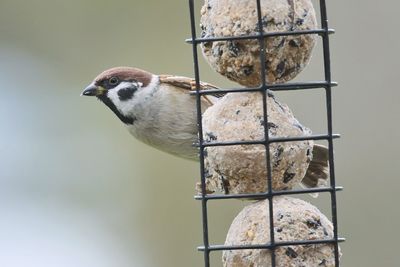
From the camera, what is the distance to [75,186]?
26.5 ft

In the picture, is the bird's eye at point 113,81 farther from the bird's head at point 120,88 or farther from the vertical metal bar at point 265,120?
the vertical metal bar at point 265,120

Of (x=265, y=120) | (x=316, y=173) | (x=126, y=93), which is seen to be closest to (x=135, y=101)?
(x=126, y=93)

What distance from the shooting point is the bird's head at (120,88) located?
4.68m

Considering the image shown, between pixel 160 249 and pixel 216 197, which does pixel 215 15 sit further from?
pixel 160 249

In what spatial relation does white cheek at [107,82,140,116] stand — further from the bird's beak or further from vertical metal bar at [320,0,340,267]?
vertical metal bar at [320,0,340,267]

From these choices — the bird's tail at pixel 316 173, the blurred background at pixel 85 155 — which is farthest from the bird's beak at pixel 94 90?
the blurred background at pixel 85 155

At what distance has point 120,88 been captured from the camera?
4695mm

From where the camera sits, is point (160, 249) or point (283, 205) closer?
point (283, 205)

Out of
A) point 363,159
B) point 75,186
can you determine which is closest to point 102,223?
point 75,186

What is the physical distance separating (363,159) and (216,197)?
3594 mm

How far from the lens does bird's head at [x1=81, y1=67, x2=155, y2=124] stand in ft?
15.3

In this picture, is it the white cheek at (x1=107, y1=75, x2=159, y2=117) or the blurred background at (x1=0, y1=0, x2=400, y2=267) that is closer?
the white cheek at (x1=107, y1=75, x2=159, y2=117)

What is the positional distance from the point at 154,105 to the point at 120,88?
188mm

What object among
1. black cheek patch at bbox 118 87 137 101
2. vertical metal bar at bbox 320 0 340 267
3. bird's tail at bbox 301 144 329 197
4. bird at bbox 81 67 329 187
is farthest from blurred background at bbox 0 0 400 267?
vertical metal bar at bbox 320 0 340 267
